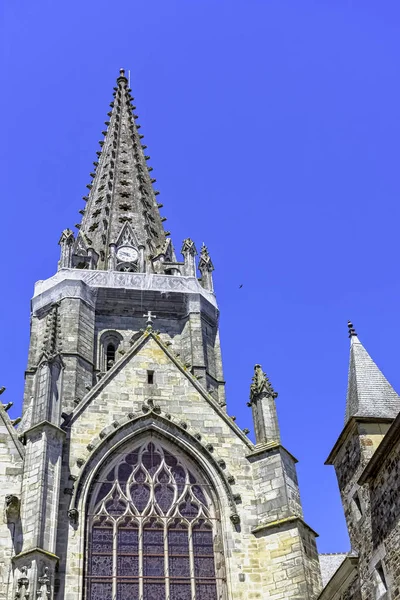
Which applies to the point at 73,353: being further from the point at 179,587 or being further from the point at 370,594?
the point at 370,594

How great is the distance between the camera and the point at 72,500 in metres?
15.8

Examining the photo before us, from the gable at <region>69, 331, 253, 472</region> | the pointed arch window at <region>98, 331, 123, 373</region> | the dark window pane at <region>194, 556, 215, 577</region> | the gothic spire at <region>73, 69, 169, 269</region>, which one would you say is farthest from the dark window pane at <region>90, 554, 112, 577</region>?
the gothic spire at <region>73, 69, 169, 269</region>

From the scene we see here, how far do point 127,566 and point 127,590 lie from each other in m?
0.48

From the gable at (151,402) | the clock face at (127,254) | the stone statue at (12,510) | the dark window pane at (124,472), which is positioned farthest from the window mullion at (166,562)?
the clock face at (127,254)

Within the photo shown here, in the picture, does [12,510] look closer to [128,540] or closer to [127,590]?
[128,540]

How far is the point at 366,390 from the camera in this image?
1511 centimetres

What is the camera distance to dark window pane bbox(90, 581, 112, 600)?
14.9 m

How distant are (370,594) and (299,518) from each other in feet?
10.1

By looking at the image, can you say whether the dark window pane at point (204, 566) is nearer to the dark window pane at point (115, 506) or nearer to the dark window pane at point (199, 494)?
the dark window pane at point (199, 494)

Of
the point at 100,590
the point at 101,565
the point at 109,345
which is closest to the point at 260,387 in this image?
the point at 101,565

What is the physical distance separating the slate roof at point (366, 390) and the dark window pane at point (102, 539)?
5.20 metres

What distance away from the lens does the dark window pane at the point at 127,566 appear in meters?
15.4

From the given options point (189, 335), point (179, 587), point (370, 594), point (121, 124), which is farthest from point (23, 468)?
point (121, 124)

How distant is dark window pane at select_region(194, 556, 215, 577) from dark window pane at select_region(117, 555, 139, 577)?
117 cm
